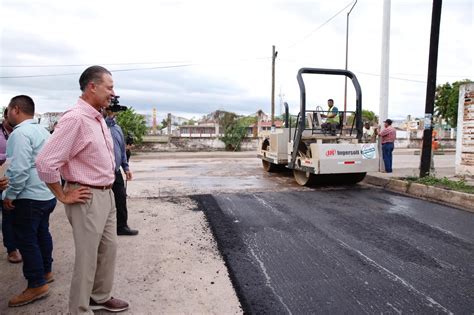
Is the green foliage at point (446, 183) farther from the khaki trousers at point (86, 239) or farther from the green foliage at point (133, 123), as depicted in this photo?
the green foliage at point (133, 123)

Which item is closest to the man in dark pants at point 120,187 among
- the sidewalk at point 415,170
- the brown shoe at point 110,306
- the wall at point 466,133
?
the brown shoe at point 110,306

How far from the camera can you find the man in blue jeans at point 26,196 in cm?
297

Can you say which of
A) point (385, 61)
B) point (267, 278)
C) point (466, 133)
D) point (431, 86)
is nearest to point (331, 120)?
point (431, 86)

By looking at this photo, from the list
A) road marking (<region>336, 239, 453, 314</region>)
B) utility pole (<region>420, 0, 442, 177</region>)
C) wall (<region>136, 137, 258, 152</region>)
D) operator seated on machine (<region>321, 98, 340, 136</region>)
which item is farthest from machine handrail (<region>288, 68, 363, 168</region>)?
wall (<region>136, 137, 258, 152</region>)

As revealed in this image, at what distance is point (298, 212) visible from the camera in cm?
611

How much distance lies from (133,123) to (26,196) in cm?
1984

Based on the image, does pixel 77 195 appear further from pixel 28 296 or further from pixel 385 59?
pixel 385 59

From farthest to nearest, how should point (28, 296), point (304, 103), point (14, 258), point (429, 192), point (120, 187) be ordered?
point (304, 103)
point (429, 192)
point (120, 187)
point (14, 258)
point (28, 296)

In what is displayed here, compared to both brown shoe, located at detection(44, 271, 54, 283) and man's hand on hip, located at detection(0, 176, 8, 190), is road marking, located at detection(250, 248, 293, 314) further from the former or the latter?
man's hand on hip, located at detection(0, 176, 8, 190)

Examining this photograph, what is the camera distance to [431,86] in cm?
831

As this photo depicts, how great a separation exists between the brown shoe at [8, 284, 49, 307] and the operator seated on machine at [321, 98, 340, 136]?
7.28m


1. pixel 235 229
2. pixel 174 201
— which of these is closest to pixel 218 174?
pixel 174 201

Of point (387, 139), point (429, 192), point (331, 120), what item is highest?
point (331, 120)

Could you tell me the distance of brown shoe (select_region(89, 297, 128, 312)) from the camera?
110 inches
